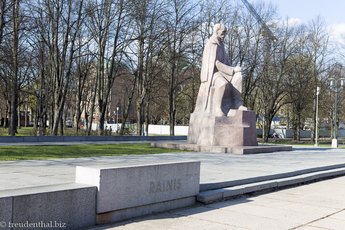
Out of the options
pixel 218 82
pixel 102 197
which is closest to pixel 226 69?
pixel 218 82

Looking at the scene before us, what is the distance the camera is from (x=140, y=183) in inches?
282

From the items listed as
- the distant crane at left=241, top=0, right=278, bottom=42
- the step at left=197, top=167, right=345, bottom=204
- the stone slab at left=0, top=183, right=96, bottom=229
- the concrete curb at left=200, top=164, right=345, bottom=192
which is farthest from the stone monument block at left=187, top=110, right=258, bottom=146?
the distant crane at left=241, top=0, right=278, bottom=42

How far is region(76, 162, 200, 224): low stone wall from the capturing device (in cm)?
661

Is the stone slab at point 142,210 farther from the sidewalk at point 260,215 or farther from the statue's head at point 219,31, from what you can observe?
the statue's head at point 219,31

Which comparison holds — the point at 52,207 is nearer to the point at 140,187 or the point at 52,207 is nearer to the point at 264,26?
the point at 140,187

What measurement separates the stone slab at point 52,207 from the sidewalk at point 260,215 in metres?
0.33

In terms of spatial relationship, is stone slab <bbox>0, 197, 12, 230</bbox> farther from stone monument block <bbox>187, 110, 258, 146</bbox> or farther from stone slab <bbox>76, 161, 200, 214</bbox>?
stone monument block <bbox>187, 110, 258, 146</bbox>

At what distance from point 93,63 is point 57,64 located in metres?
14.2

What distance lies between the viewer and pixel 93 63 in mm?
43812

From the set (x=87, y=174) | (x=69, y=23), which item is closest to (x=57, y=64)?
(x=69, y=23)

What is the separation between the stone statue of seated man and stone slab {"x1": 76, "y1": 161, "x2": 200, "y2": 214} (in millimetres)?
12639

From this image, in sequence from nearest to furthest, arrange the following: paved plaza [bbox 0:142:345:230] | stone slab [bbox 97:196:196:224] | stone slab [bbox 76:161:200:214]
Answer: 1. stone slab [bbox 76:161:200:214]
2. stone slab [bbox 97:196:196:224]
3. paved plaza [bbox 0:142:345:230]

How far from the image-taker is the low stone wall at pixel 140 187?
6.61 metres

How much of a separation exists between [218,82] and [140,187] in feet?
46.6
